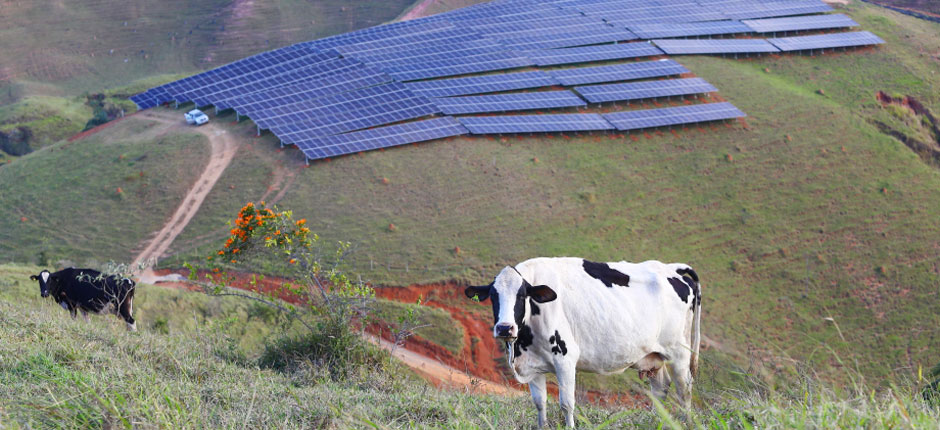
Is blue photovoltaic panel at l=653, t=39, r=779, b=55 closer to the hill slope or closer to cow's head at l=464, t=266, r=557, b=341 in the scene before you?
the hill slope

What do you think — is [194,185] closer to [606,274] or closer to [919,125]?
[606,274]

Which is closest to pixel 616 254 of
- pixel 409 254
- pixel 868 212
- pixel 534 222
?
pixel 534 222

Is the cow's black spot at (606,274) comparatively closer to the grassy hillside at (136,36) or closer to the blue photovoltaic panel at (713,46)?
the blue photovoltaic panel at (713,46)

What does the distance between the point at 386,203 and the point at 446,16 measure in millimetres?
28726

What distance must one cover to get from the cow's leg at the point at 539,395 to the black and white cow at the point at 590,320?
15 mm

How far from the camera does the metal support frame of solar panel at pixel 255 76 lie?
48.4 meters

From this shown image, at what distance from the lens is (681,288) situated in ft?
45.7

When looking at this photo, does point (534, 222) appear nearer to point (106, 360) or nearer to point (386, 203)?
point (386, 203)

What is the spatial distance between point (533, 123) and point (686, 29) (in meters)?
21.5

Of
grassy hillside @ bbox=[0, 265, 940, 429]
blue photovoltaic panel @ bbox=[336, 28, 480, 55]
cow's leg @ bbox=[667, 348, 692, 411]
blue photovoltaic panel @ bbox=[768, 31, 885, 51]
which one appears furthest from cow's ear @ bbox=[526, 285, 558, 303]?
blue photovoltaic panel @ bbox=[768, 31, 885, 51]

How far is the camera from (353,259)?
33406mm

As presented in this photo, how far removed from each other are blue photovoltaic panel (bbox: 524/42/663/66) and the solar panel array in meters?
0.13

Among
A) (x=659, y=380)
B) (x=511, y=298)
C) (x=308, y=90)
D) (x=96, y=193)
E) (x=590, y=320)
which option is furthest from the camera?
(x=308, y=90)

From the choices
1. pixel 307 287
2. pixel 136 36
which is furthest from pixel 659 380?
pixel 136 36
